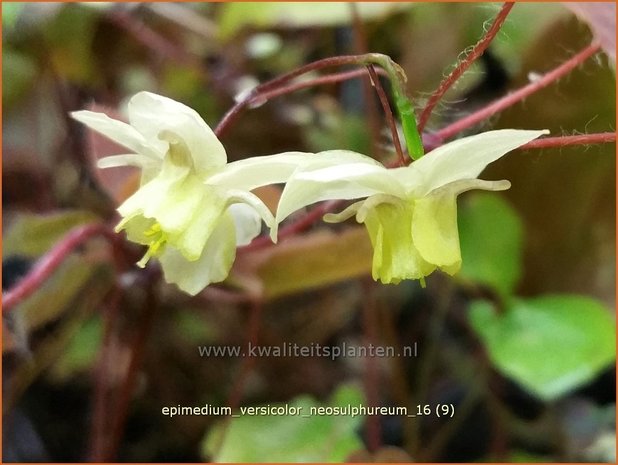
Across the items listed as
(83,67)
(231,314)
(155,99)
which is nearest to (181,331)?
(231,314)

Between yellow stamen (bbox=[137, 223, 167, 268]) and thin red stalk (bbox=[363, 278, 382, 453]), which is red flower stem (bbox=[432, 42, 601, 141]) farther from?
thin red stalk (bbox=[363, 278, 382, 453])

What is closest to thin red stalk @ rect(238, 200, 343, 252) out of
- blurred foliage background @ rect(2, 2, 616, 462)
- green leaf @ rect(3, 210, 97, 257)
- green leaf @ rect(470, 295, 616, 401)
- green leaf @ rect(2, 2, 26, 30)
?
blurred foliage background @ rect(2, 2, 616, 462)

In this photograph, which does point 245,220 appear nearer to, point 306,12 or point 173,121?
point 173,121

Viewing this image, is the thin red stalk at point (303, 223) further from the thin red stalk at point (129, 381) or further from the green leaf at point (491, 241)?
the green leaf at point (491, 241)

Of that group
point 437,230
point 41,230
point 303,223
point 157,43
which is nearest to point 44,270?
point 41,230

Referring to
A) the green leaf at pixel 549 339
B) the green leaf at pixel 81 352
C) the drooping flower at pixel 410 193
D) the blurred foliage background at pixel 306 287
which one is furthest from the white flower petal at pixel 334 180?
the green leaf at pixel 81 352
